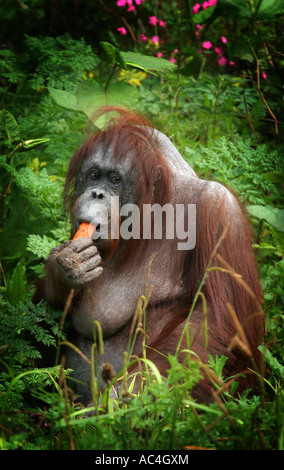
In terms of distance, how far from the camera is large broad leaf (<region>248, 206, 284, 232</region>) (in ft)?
8.79

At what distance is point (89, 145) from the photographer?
2664 mm

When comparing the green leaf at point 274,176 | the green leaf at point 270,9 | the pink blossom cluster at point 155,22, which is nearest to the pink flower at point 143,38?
the pink blossom cluster at point 155,22

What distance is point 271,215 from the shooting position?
2.72m

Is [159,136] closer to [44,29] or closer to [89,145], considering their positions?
[89,145]

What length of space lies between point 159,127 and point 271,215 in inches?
29.3

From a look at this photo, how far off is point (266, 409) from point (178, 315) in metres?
0.57

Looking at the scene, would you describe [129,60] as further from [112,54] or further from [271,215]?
[271,215]

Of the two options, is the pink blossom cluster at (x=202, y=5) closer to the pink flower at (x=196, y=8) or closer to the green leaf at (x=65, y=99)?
the pink flower at (x=196, y=8)

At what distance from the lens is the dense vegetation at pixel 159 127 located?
1874mm

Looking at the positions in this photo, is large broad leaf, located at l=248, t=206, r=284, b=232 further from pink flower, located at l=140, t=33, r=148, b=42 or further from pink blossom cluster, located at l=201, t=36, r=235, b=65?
pink flower, located at l=140, t=33, r=148, b=42

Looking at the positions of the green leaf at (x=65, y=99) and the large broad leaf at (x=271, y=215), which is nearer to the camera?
the large broad leaf at (x=271, y=215)

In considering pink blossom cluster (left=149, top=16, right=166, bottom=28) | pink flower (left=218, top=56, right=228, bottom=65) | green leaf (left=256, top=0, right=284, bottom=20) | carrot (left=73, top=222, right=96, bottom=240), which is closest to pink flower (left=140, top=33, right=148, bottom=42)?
pink blossom cluster (left=149, top=16, right=166, bottom=28)
